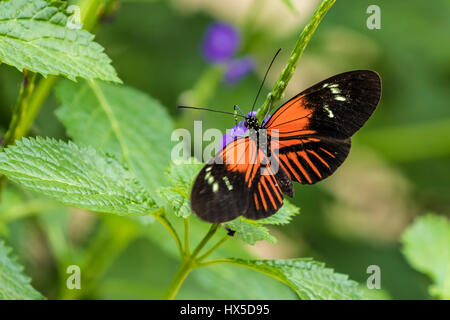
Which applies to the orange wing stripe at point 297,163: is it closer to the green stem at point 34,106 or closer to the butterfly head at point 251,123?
the butterfly head at point 251,123

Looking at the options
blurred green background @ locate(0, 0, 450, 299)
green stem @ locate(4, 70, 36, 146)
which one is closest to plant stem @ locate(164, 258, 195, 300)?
green stem @ locate(4, 70, 36, 146)

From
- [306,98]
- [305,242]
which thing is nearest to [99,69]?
[306,98]

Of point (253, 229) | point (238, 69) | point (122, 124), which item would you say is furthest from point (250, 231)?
point (238, 69)

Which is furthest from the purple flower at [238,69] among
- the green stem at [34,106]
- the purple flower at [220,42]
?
the green stem at [34,106]

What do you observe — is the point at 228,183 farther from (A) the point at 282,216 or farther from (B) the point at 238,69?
(B) the point at 238,69

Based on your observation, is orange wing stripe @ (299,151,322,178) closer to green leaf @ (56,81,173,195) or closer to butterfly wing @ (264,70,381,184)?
butterfly wing @ (264,70,381,184)
